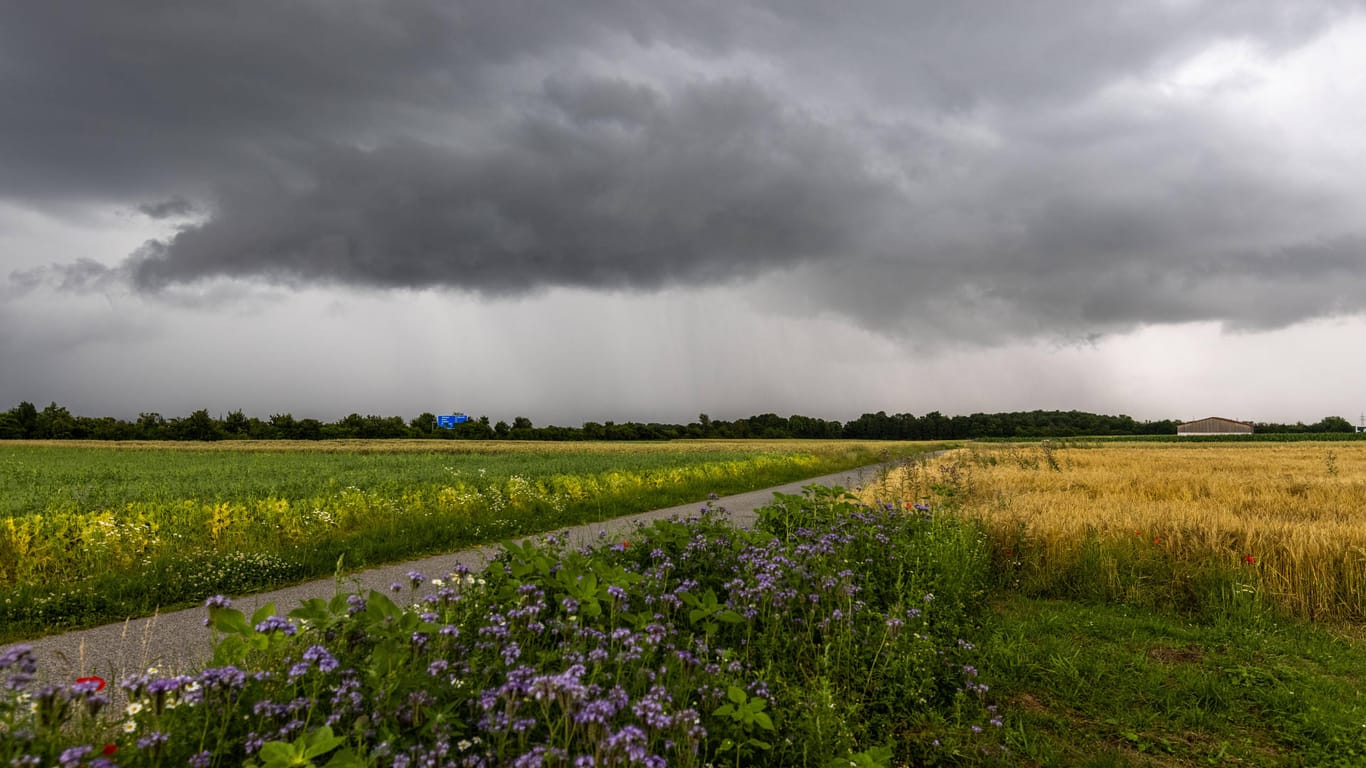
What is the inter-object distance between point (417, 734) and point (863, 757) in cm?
221

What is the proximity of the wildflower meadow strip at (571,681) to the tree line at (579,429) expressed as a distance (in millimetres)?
96203

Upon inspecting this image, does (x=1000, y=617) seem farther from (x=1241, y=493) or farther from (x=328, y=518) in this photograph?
(x=328, y=518)

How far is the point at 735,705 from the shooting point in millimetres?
3775

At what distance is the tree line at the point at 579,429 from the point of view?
305 feet

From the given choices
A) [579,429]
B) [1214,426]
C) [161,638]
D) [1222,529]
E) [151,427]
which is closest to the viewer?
[161,638]

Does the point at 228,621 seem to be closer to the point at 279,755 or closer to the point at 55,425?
the point at 279,755

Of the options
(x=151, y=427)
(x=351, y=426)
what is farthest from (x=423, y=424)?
(x=151, y=427)

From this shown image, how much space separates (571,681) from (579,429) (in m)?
111

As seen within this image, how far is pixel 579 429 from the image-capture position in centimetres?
11206

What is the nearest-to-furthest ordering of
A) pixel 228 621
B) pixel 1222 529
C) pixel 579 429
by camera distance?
1. pixel 228 621
2. pixel 1222 529
3. pixel 579 429

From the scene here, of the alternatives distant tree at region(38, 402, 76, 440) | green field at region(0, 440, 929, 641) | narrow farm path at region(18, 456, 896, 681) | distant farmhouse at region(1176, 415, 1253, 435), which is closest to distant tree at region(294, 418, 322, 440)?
distant tree at region(38, 402, 76, 440)

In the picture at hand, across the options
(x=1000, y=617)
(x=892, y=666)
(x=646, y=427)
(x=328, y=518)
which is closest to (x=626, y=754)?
(x=892, y=666)

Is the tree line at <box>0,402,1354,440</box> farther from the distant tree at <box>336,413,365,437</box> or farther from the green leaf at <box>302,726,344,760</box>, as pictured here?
the green leaf at <box>302,726,344,760</box>

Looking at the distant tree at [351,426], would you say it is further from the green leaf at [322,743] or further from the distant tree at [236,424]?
the green leaf at [322,743]
